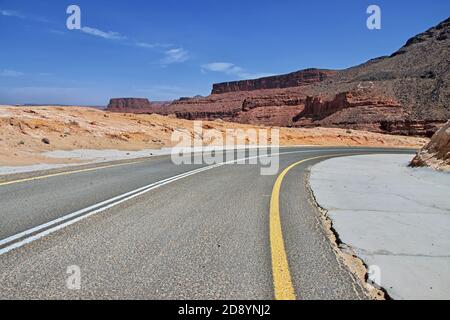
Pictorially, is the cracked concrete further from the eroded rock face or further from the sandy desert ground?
the sandy desert ground

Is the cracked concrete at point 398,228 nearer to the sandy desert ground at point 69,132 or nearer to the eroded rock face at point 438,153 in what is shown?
the eroded rock face at point 438,153

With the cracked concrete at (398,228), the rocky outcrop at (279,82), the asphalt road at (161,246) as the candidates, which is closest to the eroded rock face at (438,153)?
the cracked concrete at (398,228)

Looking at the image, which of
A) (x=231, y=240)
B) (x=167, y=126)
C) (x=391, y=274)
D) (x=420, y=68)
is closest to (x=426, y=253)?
(x=391, y=274)

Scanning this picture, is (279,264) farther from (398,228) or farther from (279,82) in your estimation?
(279,82)

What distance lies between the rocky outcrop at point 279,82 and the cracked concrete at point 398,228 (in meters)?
150

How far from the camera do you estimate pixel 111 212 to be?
6309mm

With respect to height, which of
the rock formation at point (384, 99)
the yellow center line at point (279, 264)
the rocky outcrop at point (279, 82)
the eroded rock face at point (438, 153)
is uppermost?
the rocky outcrop at point (279, 82)

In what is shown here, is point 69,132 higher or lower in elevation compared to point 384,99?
lower

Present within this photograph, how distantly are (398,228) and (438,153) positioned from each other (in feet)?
32.0

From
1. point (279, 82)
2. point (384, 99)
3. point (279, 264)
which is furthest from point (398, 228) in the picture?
point (279, 82)

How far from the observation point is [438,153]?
541 inches

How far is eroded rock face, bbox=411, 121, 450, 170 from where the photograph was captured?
1296 cm

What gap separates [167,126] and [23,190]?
30702 mm

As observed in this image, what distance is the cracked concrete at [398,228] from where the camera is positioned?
3617 mm
